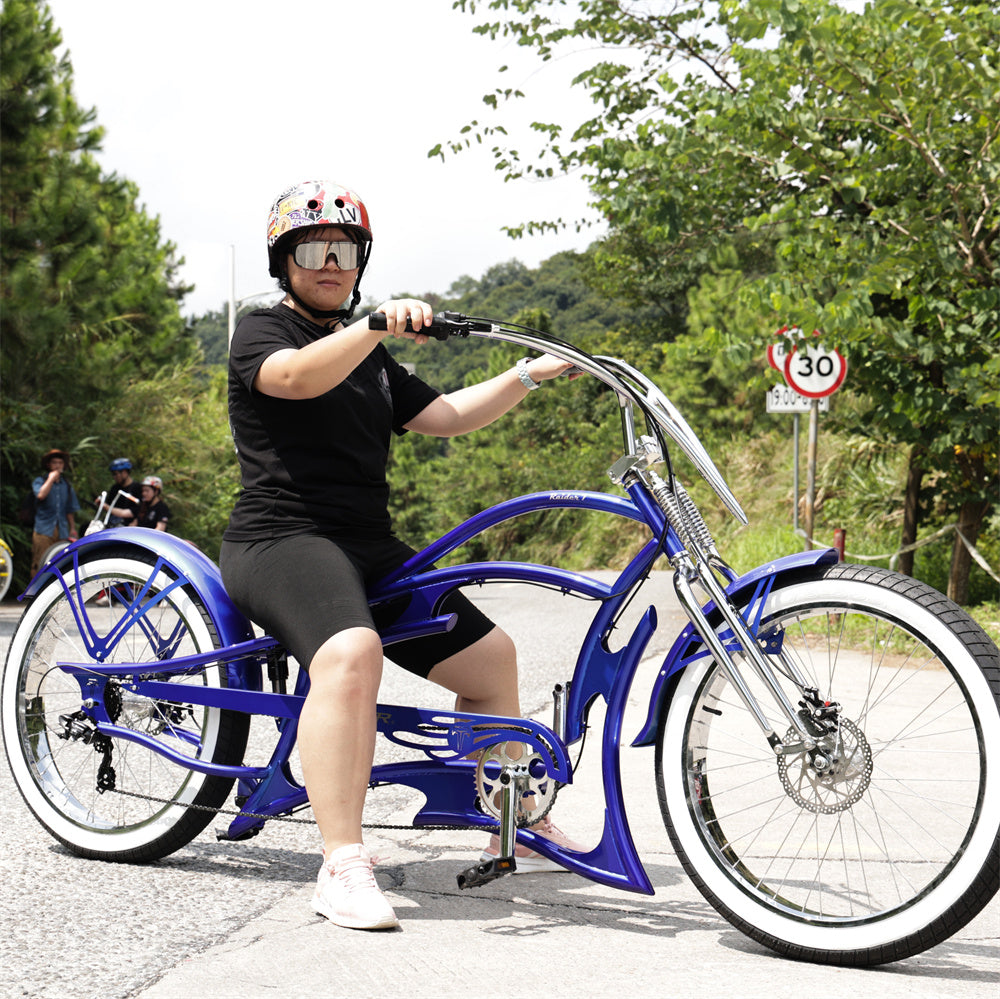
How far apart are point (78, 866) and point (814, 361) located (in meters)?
8.66

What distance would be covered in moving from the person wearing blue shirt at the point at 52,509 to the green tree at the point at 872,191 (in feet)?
22.8

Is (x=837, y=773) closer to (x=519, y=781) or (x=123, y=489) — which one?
(x=519, y=781)

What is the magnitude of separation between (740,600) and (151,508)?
38.4ft

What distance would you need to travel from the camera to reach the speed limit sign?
10.6 meters

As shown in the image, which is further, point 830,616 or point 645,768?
point 645,768

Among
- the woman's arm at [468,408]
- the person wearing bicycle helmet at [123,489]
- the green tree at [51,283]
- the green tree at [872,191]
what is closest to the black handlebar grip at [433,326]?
the woman's arm at [468,408]

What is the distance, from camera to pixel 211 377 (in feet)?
79.6

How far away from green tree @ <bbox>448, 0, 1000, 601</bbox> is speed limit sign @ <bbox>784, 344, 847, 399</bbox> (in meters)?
0.20

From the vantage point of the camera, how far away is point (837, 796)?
2895 millimetres

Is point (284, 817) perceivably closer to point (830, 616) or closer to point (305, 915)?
point (305, 915)

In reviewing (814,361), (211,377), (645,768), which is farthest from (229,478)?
(645,768)

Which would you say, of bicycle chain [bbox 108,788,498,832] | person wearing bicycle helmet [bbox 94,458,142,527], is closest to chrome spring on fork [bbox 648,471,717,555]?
bicycle chain [bbox 108,788,498,832]

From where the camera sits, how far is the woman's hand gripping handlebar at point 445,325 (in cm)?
294

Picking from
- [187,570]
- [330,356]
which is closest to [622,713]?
[330,356]
